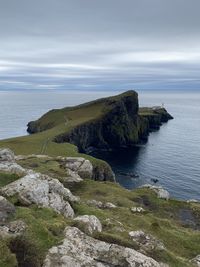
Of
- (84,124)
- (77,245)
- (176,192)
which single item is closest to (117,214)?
(77,245)

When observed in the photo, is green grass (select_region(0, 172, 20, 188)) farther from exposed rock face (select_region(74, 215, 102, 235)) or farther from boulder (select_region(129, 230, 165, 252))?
boulder (select_region(129, 230, 165, 252))

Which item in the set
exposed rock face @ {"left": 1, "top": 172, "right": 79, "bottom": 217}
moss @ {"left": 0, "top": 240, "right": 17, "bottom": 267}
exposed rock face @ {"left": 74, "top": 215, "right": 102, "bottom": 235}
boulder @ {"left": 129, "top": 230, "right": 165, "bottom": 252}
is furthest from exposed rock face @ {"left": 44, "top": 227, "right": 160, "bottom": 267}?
exposed rock face @ {"left": 1, "top": 172, "right": 79, "bottom": 217}

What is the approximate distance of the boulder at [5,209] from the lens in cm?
2641

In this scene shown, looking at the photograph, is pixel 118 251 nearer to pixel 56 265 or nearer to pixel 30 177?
pixel 56 265

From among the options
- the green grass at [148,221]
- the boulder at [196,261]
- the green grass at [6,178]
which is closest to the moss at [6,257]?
the green grass at [148,221]

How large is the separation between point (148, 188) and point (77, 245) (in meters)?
46.3

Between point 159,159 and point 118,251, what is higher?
point 118,251

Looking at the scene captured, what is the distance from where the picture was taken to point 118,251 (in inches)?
947

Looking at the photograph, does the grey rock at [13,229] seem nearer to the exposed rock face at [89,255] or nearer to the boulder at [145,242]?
the exposed rock face at [89,255]

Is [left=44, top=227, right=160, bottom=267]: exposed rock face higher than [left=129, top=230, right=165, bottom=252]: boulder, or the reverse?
[left=44, top=227, right=160, bottom=267]: exposed rock face

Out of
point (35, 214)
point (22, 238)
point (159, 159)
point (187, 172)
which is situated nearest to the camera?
point (22, 238)

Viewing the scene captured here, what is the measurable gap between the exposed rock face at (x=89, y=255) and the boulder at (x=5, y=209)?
483 cm

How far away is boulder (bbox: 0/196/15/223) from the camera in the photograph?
1040 inches

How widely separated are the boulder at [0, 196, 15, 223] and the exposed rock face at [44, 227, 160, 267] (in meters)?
4.83
